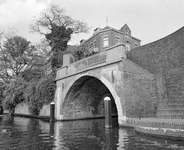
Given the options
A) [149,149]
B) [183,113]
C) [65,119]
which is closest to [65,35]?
[65,119]

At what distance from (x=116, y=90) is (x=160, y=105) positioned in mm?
2277

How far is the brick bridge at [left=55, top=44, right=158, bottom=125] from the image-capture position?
818 centimetres

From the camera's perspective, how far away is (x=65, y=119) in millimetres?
12578

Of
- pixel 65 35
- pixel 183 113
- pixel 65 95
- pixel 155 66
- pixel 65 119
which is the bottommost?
pixel 65 119

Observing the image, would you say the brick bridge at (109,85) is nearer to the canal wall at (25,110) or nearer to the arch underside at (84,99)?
the arch underside at (84,99)

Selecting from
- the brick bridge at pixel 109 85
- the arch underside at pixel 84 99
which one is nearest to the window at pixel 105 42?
the arch underside at pixel 84 99

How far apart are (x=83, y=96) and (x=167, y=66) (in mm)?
6892

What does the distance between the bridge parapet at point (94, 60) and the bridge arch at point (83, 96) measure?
779 mm

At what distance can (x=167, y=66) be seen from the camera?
9.12m

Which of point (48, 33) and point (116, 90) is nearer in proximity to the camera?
point (116, 90)

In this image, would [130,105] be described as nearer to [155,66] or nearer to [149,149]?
[155,66]

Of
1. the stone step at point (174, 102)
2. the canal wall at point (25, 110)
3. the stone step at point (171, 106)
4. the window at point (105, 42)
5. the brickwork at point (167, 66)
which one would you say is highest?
the window at point (105, 42)

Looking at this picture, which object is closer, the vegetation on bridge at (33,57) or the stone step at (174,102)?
the stone step at (174,102)

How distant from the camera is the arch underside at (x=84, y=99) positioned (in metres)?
12.5
